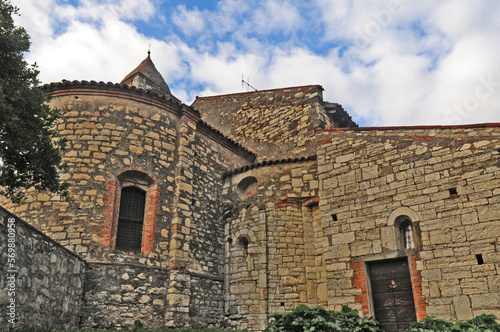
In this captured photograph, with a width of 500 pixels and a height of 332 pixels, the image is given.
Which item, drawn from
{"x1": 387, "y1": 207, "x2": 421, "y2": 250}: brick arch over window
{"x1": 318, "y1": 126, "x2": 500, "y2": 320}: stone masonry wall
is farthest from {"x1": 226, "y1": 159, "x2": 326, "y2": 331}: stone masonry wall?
{"x1": 387, "y1": 207, "x2": 421, "y2": 250}: brick arch over window

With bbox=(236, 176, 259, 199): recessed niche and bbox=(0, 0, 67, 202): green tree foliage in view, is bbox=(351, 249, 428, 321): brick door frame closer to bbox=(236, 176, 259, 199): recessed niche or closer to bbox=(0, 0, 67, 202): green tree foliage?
bbox=(236, 176, 259, 199): recessed niche

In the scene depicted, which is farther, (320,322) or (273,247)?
(273,247)

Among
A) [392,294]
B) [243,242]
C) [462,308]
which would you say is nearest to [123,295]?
[243,242]

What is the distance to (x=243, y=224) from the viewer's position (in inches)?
520

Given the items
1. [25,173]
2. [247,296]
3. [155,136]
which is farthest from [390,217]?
[25,173]

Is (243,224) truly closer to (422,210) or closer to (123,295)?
(123,295)

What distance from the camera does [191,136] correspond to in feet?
43.6

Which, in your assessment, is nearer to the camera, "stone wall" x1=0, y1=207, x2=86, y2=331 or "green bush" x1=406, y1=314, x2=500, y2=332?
"stone wall" x1=0, y1=207, x2=86, y2=331

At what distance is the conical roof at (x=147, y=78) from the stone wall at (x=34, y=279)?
42.2 feet

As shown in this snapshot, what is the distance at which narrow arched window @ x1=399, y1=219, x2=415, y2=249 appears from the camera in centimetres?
961

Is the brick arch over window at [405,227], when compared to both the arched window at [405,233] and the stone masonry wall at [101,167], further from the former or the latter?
the stone masonry wall at [101,167]

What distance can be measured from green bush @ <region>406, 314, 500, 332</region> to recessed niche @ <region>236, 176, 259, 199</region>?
673 cm

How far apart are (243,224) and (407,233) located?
5.27 m

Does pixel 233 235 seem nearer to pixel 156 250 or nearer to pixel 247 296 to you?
pixel 247 296
